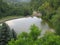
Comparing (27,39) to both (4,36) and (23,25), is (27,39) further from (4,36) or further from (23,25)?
(23,25)

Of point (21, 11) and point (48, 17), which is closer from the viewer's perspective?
point (48, 17)

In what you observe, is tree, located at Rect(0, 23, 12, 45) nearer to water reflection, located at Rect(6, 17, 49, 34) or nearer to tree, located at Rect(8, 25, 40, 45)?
tree, located at Rect(8, 25, 40, 45)

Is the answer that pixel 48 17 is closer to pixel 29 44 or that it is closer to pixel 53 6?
pixel 53 6

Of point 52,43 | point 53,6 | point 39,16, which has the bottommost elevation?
point 39,16

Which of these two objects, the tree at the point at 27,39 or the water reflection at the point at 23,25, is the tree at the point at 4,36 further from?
the water reflection at the point at 23,25

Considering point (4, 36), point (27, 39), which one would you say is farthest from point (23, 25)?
point (27, 39)

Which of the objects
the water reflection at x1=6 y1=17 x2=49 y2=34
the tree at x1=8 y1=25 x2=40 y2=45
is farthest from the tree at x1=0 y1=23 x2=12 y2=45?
the water reflection at x1=6 y1=17 x2=49 y2=34

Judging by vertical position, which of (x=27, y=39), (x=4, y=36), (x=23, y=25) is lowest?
(x=23, y=25)

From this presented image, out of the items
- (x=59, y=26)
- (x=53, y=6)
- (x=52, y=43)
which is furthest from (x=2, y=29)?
(x=53, y=6)

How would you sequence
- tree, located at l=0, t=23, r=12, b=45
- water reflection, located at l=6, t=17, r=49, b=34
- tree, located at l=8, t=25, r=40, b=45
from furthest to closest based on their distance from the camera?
water reflection, located at l=6, t=17, r=49, b=34 < tree, located at l=0, t=23, r=12, b=45 < tree, located at l=8, t=25, r=40, b=45

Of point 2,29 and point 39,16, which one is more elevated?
point 2,29

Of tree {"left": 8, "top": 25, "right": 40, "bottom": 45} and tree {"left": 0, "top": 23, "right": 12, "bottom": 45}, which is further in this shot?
tree {"left": 0, "top": 23, "right": 12, "bottom": 45}
